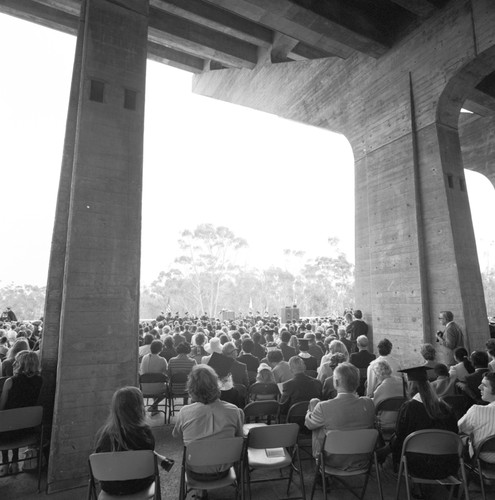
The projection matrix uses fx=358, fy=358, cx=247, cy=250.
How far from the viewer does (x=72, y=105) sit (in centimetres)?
628

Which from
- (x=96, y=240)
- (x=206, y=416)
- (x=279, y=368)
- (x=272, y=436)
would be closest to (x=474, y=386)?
(x=279, y=368)

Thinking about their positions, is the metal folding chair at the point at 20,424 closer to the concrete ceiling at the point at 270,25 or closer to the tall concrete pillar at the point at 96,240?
the tall concrete pillar at the point at 96,240

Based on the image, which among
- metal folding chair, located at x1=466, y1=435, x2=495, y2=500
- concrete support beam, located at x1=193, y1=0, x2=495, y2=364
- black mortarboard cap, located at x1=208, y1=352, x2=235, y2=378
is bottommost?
metal folding chair, located at x1=466, y1=435, x2=495, y2=500

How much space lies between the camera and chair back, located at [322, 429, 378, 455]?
3.15 m

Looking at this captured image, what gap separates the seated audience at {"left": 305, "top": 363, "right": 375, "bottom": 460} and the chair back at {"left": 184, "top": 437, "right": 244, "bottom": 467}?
0.90 meters

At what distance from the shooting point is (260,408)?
4117 millimetres

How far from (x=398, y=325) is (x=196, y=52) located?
10.3 meters

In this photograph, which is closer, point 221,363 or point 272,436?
point 272,436

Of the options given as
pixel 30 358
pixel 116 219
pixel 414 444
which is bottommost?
pixel 414 444

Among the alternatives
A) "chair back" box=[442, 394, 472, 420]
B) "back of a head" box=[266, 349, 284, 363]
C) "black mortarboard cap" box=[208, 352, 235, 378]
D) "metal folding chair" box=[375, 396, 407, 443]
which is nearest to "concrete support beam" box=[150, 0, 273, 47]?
"black mortarboard cap" box=[208, 352, 235, 378]

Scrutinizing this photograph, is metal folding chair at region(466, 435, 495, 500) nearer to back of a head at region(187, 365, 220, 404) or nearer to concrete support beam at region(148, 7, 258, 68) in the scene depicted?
back of a head at region(187, 365, 220, 404)

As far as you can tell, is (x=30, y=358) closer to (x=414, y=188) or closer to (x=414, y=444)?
(x=414, y=444)

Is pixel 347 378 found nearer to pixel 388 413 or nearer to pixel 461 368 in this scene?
pixel 388 413

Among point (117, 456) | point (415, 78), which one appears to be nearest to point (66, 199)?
point (117, 456)
